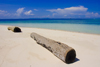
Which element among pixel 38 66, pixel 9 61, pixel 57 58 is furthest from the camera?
pixel 57 58

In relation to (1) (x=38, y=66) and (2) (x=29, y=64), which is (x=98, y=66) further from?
(2) (x=29, y=64)

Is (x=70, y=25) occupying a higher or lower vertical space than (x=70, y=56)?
higher

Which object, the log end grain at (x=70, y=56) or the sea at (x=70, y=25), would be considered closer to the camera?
the log end grain at (x=70, y=56)

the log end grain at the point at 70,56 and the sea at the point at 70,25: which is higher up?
the sea at the point at 70,25

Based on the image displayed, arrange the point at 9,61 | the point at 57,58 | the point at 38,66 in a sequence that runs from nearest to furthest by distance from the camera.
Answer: the point at 38,66 < the point at 9,61 < the point at 57,58

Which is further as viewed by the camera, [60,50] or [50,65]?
[60,50]

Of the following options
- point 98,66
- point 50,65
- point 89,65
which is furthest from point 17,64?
point 98,66

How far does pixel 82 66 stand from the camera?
2990 millimetres

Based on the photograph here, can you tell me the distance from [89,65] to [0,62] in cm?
356

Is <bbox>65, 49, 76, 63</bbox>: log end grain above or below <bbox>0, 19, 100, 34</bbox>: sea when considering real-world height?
below

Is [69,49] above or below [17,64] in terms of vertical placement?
above

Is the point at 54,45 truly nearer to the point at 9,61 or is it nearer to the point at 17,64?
the point at 17,64

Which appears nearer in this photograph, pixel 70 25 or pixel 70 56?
pixel 70 56

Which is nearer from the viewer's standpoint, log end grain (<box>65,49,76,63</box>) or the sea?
log end grain (<box>65,49,76,63</box>)
